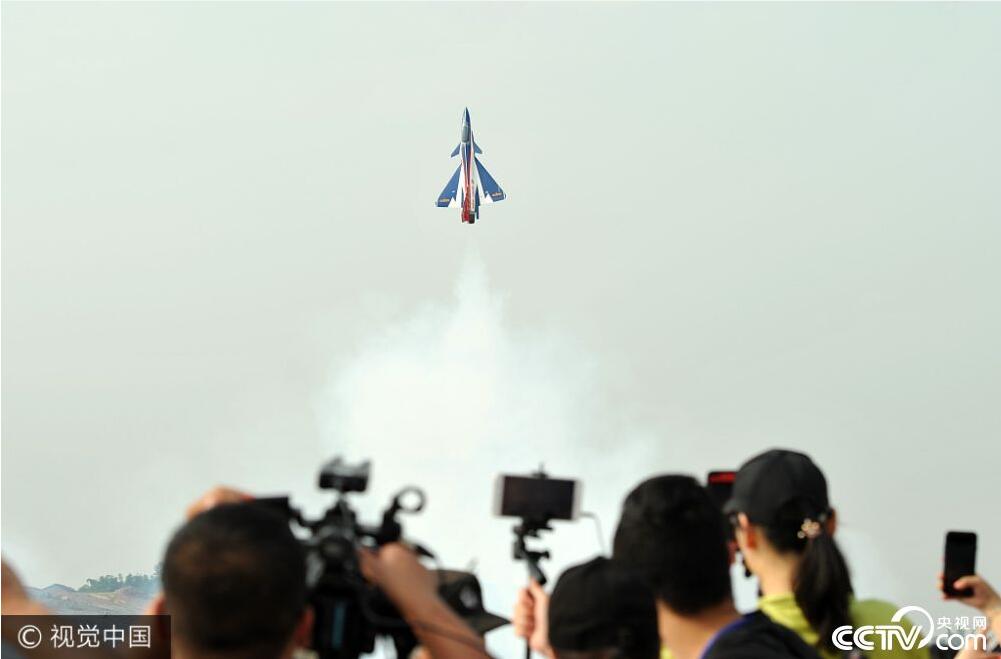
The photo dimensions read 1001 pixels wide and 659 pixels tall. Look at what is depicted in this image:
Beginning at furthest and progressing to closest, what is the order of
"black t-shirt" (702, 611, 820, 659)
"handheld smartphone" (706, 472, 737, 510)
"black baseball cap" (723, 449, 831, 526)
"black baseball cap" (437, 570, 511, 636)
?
"handheld smartphone" (706, 472, 737, 510)
"black baseball cap" (723, 449, 831, 526)
"black baseball cap" (437, 570, 511, 636)
"black t-shirt" (702, 611, 820, 659)

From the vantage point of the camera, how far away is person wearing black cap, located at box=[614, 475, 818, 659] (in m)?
5.59

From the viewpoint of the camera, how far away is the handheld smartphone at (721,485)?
699cm

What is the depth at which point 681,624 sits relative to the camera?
222 inches

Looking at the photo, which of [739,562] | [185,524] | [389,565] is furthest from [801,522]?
[185,524]

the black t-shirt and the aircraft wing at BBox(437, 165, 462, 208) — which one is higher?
the aircraft wing at BBox(437, 165, 462, 208)

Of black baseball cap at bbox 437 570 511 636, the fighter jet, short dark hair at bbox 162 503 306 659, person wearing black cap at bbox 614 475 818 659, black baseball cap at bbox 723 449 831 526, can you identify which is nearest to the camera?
short dark hair at bbox 162 503 306 659

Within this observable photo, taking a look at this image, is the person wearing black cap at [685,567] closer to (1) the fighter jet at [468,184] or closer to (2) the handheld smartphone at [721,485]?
(2) the handheld smartphone at [721,485]

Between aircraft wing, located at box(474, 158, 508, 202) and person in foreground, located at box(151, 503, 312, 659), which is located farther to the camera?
aircraft wing, located at box(474, 158, 508, 202)

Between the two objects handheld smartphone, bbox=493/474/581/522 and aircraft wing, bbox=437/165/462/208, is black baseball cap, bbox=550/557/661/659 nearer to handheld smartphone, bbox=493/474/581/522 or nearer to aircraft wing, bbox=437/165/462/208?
handheld smartphone, bbox=493/474/581/522

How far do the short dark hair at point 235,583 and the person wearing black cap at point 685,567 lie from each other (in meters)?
1.99

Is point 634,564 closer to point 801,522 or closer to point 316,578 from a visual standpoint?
point 801,522

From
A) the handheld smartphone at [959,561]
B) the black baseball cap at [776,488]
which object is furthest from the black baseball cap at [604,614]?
the handheld smartphone at [959,561]

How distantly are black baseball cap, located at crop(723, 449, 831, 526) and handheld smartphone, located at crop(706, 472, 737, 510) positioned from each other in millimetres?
464

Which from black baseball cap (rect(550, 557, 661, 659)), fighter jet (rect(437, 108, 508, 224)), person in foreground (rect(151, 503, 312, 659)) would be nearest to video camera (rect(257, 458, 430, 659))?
person in foreground (rect(151, 503, 312, 659))
